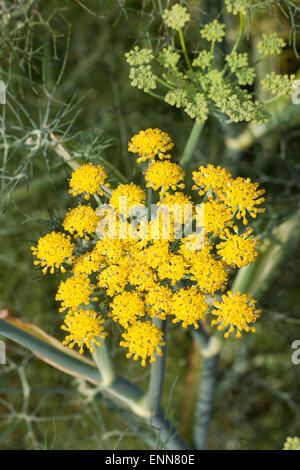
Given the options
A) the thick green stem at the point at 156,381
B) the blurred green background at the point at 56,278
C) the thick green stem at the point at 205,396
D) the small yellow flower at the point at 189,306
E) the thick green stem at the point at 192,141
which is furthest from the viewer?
the blurred green background at the point at 56,278

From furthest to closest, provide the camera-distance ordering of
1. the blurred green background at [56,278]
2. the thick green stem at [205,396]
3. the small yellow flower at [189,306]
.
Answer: the blurred green background at [56,278]
the thick green stem at [205,396]
the small yellow flower at [189,306]

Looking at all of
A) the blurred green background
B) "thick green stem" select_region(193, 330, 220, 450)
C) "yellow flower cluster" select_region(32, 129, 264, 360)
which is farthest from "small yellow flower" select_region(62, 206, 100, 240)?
the blurred green background

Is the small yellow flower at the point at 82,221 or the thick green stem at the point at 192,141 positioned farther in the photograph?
the thick green stem at the point at 192,141

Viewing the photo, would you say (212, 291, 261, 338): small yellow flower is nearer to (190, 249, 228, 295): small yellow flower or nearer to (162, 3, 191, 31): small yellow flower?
(190, 249, 228, 295): small yellow flower

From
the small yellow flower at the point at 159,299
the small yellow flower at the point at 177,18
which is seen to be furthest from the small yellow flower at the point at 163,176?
the small yellow flower at the point at 177,18

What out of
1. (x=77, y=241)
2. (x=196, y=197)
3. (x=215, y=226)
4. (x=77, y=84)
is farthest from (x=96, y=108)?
(x=215, y=226)

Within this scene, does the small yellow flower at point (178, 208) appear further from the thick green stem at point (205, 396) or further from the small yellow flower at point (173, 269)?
the thick green stem at point (205, 396)

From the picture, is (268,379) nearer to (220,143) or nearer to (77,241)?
(220,143)
